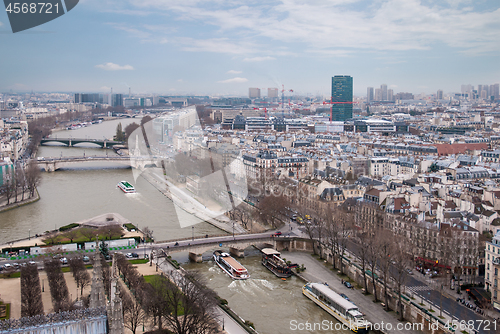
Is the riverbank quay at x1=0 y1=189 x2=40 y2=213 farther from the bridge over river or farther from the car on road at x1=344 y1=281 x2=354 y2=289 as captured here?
the car on road at x1=344 y1=281 x2=354 y2=289

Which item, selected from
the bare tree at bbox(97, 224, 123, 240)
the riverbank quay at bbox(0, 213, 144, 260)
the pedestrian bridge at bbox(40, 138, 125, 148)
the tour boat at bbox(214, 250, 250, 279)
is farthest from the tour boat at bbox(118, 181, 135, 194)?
the pedestrian bridge at bbox(40, 138, 125, 148)

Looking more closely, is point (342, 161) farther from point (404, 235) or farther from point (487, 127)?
point (487, 127)

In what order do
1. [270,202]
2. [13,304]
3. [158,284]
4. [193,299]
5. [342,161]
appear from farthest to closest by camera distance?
[342,161]
[270,202]
[158,284]
[13,304]
[193,299]

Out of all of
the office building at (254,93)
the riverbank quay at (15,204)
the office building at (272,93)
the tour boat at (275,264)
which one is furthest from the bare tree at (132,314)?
the office building at (254,93)

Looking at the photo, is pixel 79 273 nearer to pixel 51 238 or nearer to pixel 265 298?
pixel 51 238

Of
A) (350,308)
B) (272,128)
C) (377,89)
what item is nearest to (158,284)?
(350,308)

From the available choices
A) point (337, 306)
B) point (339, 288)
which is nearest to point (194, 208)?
point (339, 288)

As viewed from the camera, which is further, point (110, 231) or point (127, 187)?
point (127, 187)

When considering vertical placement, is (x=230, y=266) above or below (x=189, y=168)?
below
